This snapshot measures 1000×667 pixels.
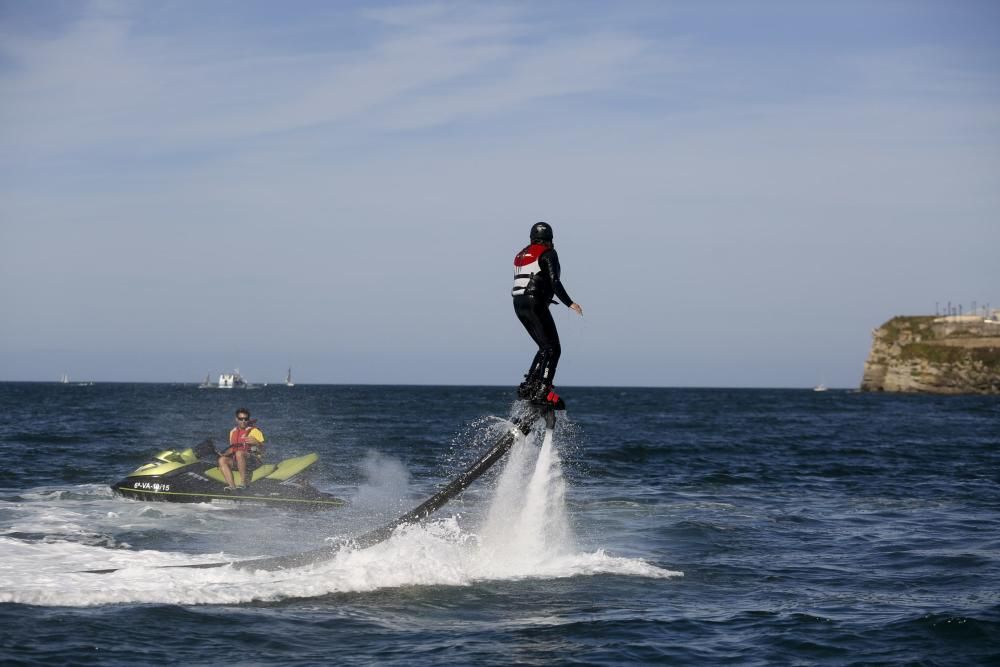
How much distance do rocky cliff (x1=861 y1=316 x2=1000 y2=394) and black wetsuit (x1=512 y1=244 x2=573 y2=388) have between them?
6307 inches

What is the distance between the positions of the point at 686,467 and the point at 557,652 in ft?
82.5

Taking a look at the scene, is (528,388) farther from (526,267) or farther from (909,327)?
(909,327)

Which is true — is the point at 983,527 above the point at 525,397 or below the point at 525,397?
below

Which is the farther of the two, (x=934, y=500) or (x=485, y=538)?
(x=934, y=500)

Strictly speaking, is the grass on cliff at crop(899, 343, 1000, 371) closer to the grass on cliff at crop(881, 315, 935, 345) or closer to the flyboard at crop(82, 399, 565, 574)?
the grass on cliff at crop(881, 315, 935, 345)

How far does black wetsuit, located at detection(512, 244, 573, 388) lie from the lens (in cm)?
1251

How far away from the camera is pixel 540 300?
41.2 feet

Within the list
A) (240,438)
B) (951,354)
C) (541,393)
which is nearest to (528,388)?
(541,393)

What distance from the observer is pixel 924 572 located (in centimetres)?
1606

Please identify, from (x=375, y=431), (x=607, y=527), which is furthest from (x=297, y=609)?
(x=375, y=431)

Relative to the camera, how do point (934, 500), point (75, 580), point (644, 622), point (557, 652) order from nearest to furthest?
point (557, 652), point (644, 622), point (75, 580), point (934, 500)

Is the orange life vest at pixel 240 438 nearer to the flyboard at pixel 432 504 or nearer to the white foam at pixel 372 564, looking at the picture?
the white foam at pixel 372 564

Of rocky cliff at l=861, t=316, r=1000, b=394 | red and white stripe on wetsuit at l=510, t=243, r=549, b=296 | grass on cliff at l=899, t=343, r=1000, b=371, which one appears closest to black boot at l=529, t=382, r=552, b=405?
red and white stripe on wetsuit at l=510, t=243, r=549, b=296

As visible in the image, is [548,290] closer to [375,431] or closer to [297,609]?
[297,609]
